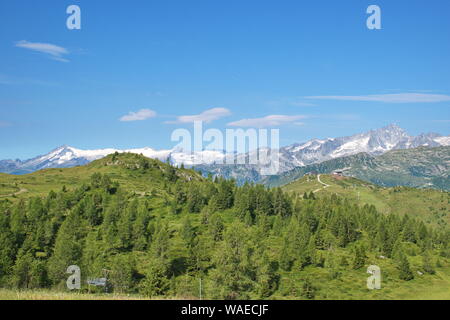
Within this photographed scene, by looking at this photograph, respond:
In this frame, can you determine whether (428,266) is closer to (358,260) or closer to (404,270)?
(404,270)

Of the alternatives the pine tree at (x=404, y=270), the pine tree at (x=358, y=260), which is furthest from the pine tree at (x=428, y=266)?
the pine tree at (x=358, y=260)

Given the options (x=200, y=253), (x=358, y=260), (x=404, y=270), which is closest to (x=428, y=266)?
(x=404, y=270)

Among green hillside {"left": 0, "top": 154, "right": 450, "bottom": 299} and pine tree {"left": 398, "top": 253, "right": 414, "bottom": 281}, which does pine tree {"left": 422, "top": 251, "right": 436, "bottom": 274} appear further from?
pine tree {"left": 398, "top": 253, "right": 414, "bottom": 281}

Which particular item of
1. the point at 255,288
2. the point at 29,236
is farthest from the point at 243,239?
the point at 29,236

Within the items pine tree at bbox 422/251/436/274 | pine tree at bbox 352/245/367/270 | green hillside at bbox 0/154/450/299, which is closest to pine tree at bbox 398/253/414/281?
green hillside at bbox 0/154/450/299

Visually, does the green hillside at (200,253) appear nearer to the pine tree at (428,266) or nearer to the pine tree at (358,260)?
the pine tree at (358,260)

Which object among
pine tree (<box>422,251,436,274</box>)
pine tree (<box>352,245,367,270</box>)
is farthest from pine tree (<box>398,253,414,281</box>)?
pine tree (<box>352,245,367,270</box>)

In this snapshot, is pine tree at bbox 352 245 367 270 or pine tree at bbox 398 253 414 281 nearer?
pine tree at bbox 398 253 414 281

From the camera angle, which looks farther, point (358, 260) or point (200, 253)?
point (358, 260)


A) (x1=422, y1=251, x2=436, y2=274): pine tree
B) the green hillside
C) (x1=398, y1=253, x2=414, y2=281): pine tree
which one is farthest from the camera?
(x1=422, y1=251, x2=436, y2=274): pine tree

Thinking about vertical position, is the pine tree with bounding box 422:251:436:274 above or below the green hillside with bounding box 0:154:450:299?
below

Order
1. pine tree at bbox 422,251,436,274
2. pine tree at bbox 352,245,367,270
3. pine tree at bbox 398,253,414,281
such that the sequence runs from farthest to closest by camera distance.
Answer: pine tree at bbox 422,251,436,274 → pine tree at bbox 352,245,367,270 → pine tree at bbox 398,253,414,281
